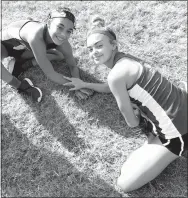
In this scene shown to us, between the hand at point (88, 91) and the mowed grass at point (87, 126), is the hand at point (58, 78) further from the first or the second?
the hand at point (88, 91)

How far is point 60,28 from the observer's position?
2.88 meters

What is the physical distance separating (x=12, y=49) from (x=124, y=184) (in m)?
2.10

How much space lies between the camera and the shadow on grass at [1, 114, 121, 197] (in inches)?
107

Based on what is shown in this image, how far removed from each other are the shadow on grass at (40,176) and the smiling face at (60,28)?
1207 millimetres

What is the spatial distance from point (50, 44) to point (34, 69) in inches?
24.1

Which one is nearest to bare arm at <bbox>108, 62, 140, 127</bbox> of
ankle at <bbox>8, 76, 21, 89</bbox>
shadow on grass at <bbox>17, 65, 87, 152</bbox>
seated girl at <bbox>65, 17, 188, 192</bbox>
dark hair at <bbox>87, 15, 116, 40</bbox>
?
seated girl at <bbox>65, 17, 188, 192</bbox>

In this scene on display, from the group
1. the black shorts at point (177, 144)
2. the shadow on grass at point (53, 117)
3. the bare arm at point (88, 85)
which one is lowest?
the shadow on grass at point (53, 117)

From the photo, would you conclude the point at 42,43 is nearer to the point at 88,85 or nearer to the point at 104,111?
the point at 88,85

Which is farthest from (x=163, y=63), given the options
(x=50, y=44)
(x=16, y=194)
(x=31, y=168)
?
(x=16, y=194)

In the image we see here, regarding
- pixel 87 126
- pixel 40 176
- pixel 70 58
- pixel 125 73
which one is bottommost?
pixel 40 176

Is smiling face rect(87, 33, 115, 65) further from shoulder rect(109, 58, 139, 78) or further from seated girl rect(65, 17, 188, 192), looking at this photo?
Result: shoulder rect(109, 58, 139, 78)

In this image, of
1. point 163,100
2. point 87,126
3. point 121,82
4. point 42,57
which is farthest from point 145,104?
point 42,57

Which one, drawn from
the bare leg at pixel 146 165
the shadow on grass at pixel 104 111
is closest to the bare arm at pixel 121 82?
the bare leg at pixel 146 165

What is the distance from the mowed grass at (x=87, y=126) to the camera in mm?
2752
